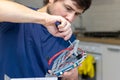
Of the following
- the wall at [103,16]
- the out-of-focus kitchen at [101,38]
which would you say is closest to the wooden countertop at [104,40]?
the out-of-focus kitchen at [101,38]

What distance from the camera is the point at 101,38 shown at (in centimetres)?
266

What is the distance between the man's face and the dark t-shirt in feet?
0.39

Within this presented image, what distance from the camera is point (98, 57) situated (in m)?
2.69

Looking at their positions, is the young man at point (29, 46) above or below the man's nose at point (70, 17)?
below

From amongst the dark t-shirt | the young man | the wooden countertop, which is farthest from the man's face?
the wooden countertop

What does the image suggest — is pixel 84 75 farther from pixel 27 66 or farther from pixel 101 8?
pixel 27 66

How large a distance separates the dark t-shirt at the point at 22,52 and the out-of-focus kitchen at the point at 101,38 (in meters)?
1.47

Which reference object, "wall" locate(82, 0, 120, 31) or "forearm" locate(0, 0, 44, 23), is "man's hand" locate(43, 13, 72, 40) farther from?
"wall" locate(82, 0, 120, 31)

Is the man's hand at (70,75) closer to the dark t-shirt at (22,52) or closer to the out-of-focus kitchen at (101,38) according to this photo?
the dark t-shirt at (22,52)

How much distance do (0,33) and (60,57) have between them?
33cm

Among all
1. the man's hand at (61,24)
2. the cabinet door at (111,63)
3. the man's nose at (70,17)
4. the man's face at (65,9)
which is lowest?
the cabinet door at (111,63)

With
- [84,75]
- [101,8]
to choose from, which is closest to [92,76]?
[84,75]

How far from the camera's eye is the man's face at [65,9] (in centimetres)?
109

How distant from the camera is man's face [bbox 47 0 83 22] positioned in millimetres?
1087
